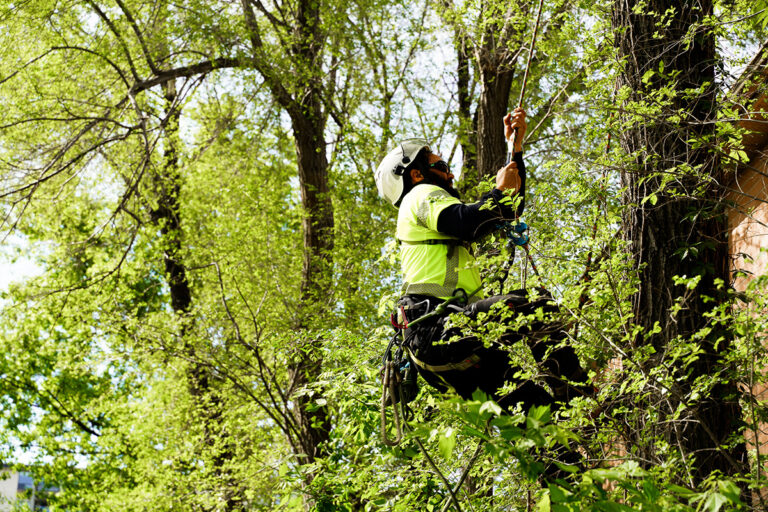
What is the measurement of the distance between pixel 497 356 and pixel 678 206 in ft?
4.11

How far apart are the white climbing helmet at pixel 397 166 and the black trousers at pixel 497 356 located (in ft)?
2.63

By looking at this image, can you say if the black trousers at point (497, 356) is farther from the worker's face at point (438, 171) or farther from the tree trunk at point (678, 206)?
the worker's face at point (438, 171)

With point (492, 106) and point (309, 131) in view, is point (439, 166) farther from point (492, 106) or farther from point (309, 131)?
point (309, 131)

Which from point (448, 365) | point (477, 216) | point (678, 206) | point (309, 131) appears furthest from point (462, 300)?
point (309, 131)

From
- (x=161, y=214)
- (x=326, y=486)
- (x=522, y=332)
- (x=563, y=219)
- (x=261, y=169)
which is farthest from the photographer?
(x=161, y=214)

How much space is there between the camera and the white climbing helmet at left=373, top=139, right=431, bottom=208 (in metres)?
5.12

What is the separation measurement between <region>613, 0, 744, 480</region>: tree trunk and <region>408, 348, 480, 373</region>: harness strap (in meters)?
0.88

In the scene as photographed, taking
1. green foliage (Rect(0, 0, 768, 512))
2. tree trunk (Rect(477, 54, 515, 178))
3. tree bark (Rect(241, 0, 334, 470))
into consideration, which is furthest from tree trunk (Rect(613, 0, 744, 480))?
tree bark (Rect(241, 0, 334, 470))

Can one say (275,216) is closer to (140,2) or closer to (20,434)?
(140,2)

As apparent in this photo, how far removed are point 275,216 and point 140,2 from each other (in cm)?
442

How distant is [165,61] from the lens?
13508 mm

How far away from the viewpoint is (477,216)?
14.1ft

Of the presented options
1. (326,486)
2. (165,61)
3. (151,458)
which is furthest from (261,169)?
(326,486)

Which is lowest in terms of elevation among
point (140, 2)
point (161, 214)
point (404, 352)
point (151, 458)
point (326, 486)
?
point (326, 486)
